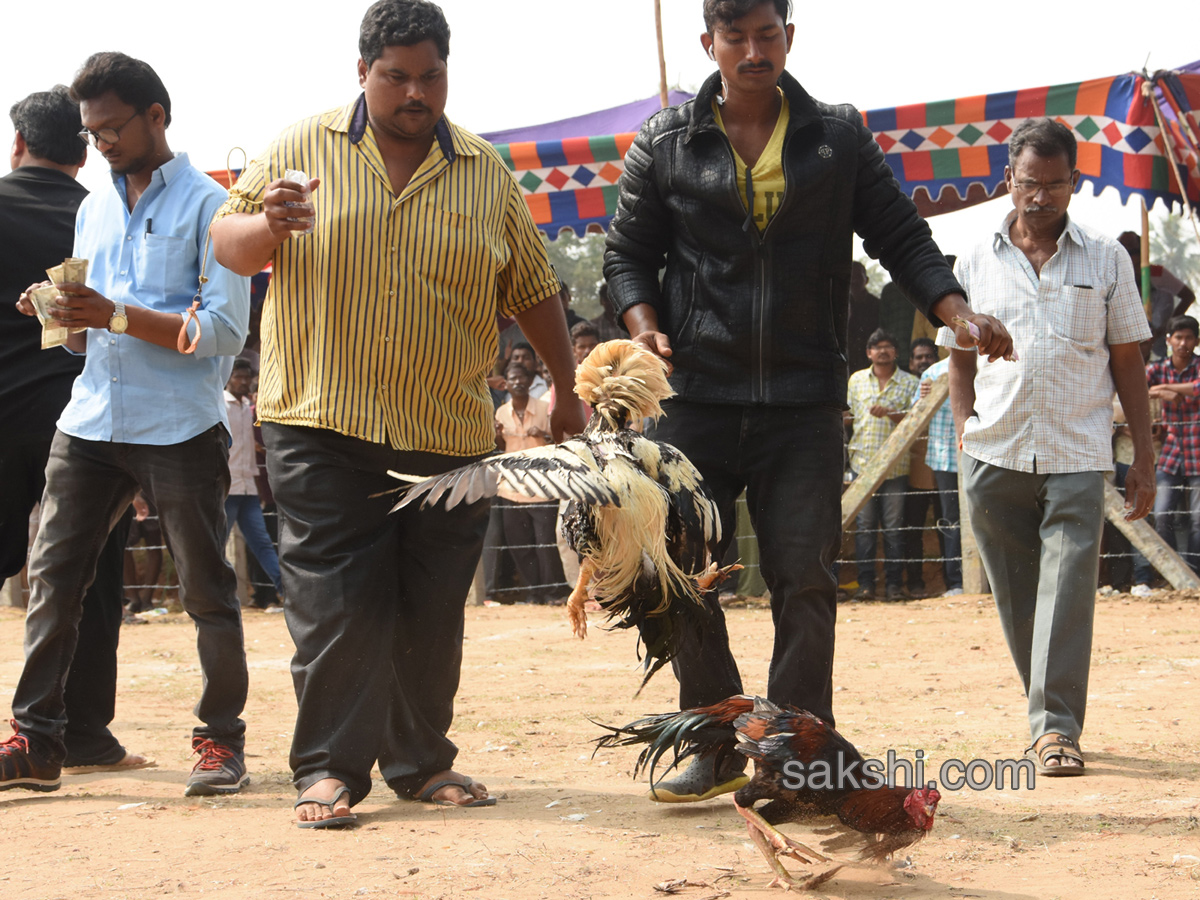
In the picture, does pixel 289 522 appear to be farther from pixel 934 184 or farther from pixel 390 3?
pixel 934 184

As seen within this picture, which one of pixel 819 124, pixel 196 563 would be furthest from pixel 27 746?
pixel 819 124

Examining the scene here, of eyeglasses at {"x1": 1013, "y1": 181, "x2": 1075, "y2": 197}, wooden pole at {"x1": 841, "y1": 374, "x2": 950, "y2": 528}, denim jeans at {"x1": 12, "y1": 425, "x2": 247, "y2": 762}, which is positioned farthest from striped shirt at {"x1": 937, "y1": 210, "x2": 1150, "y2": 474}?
wooden pole at {"x1": 841, "y1": 374, "x2": 950, "y2": 528}

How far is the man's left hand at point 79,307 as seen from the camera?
4055 millimetres

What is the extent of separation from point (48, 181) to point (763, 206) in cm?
287

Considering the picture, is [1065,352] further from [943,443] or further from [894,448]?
[943,443]

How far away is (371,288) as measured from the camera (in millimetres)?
3826

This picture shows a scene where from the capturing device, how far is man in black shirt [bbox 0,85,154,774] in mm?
4766

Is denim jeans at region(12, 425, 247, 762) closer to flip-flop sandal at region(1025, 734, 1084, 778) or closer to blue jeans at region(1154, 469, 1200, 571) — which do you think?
flip-flop sandal at region(1025, 734, 1084, 778)

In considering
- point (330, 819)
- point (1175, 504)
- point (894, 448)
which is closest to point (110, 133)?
point (330, 819)

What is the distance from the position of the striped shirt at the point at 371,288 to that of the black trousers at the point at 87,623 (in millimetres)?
1352

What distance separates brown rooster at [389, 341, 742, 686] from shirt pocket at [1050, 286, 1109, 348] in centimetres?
170

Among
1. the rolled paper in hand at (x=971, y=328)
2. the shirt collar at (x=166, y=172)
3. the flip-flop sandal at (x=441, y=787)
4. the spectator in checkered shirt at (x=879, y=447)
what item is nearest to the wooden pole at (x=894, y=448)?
the spectator in checkered shirt at (x=879, y=447)

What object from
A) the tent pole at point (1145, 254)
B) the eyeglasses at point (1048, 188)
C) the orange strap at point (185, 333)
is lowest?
the orange strap at point (185, 333)

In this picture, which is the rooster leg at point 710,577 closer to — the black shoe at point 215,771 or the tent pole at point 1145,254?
the black shoe at point 215,771
